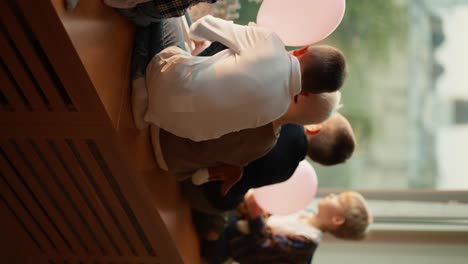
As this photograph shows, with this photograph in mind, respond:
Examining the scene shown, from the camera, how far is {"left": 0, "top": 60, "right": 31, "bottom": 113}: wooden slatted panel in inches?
42.7

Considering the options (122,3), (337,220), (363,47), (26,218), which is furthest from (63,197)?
(363,47)

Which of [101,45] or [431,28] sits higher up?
[101,45]

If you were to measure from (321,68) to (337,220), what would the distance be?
68 cm

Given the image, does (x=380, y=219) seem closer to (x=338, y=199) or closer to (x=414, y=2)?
(x=338, y=199)

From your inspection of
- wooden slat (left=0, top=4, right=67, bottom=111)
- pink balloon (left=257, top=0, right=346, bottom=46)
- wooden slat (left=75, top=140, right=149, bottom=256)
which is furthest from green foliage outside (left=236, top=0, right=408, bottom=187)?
wooden slat (left=0, top=4, right=67, bottom=111)

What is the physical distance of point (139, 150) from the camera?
1.27 m

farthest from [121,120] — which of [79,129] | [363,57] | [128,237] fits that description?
[363,57]

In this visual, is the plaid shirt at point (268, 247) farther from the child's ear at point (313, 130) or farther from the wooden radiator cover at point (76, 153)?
the child's ear at point (313, 130)

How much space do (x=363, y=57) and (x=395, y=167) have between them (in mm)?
486

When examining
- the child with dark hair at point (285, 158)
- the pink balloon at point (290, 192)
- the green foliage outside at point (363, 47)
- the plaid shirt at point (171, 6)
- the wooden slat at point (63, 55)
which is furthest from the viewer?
the green foliage outside at point (363, 47)

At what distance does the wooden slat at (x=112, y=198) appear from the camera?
1217mm

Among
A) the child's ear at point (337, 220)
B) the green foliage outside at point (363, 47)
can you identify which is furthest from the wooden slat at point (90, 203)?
the green foliage outside at point (363, 47)

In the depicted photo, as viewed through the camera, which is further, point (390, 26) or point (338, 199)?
point (390, 26)

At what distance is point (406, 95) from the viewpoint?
2.30 meters
